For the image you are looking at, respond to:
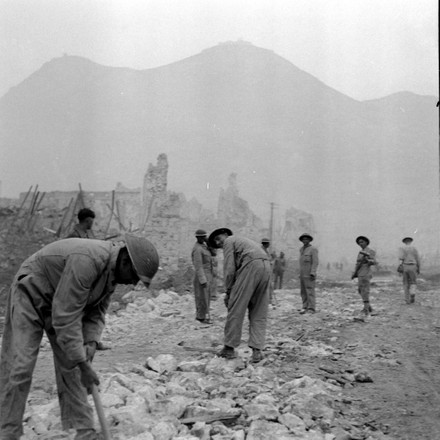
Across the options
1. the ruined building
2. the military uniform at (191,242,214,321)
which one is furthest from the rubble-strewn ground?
the ruined building

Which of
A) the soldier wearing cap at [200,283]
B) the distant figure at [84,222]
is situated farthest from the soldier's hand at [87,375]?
the soldier wearing cap at [200,283]

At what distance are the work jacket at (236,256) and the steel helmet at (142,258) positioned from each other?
2584 millimetres

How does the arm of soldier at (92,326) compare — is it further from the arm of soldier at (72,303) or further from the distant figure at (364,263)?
the distant figure at (364,263)

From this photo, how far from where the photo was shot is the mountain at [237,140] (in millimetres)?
89750

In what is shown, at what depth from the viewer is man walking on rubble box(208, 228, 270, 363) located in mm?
5461

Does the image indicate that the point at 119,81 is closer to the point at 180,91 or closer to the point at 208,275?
the point at 180,91

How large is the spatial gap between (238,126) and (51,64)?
217 ft

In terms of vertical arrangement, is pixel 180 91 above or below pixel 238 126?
above

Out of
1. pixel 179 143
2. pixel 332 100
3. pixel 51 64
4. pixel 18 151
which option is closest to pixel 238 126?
pixel 179 143

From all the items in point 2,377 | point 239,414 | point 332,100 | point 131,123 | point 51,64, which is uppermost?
point 51,64

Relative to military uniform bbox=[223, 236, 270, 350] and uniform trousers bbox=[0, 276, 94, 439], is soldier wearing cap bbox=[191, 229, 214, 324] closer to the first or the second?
military uniform bbox=[223, 236, 270, 350]

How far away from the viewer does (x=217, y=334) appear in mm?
7598

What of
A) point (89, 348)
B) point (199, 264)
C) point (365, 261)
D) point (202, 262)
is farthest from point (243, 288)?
point (365, 261)

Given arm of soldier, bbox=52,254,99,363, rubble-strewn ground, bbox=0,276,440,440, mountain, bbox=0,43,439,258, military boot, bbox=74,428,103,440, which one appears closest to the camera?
arm of soldier, bbox=52,254,99,363
